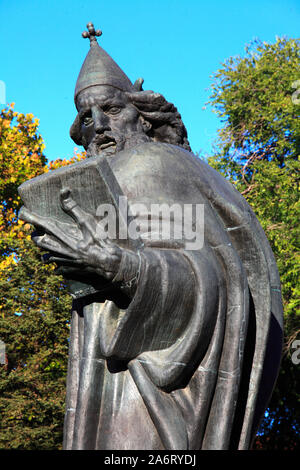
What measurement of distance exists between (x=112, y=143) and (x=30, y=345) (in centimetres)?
1308

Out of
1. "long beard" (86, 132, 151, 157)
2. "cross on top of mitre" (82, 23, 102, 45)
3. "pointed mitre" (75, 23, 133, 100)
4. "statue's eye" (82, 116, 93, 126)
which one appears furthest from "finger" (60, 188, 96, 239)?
"cross on top of mitre" (82, 23, 102, 45)

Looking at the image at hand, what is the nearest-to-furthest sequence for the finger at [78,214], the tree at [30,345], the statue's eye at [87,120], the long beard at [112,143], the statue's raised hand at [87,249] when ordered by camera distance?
1. the statue's raised hand at [87,249]
2. the finger at [78,214]
3. the long beard at [112,143]
4. the statue's eye at [87,120]
5. the tree at [30,345]

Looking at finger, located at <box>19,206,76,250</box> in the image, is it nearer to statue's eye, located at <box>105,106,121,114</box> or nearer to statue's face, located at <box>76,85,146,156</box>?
statue's face, located at <box>76,85,146,156</box>

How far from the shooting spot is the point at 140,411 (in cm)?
347

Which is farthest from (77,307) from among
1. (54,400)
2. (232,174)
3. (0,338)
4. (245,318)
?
(232,174)

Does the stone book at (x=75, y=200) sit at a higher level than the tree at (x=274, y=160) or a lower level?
lower

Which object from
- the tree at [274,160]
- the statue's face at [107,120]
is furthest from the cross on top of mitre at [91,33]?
the tree at [274,160]

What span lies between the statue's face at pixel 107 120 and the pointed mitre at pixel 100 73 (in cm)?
5

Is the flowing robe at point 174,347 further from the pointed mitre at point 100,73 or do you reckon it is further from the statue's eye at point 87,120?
the pointed mitre at point 100,73

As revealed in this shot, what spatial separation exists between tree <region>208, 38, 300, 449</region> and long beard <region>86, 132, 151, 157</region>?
→ 34.5 ft

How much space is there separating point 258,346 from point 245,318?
35cm

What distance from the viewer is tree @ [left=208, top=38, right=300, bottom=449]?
51.2ft

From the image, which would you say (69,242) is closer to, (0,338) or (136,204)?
(136,204)

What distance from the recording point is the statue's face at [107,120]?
175 inches
